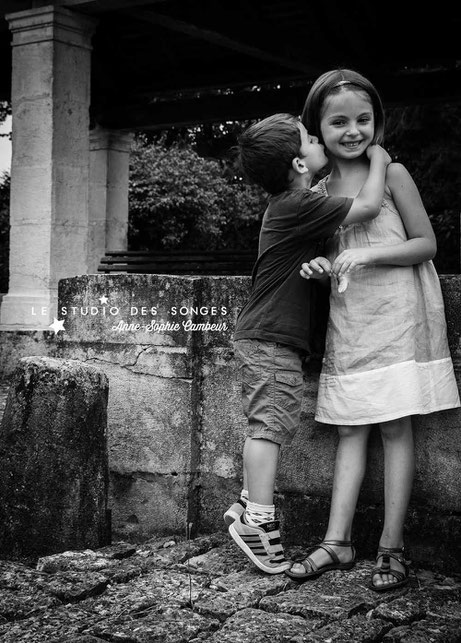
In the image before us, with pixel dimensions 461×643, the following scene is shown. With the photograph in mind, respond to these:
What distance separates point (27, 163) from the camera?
9.26 metres

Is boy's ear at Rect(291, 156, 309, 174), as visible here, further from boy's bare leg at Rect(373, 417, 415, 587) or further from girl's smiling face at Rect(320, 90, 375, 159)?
boy's bare leg at Rect(373, 417, 415, 587)

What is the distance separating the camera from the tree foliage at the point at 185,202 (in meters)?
22.8

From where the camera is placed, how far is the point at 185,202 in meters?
23.1

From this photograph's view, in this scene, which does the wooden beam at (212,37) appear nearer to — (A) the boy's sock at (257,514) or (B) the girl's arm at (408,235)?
(B) the girl's arm at (408,235)

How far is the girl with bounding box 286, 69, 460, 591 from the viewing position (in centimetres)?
304

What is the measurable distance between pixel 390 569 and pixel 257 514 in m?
0.46

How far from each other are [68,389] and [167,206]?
766 inches

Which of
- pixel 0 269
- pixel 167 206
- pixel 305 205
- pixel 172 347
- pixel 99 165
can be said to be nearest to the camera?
pixel 305 205

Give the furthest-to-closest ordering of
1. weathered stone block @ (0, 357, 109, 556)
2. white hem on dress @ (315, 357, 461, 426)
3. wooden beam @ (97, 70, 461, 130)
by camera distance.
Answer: wooden beam @ (97, 70, 461, 130), weathered stone block @ (0, 357, 109, 556), white hem on dress @ (315, 357, 461, 426)

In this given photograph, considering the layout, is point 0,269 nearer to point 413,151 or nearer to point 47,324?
point 413,151

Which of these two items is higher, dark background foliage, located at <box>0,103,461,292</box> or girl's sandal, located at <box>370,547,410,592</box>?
dark background foliage, located at <box>0,103,461,292</box>

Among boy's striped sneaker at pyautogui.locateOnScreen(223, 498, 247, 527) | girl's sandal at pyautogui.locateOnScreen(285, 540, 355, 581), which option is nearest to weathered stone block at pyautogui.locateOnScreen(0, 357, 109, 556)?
boy's striped sneaker at pyautogui.locateOnScreen(223, 498, 247, 527)

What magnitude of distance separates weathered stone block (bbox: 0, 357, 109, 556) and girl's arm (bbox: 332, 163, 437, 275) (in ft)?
3.75

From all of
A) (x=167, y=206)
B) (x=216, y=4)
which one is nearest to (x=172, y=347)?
(x=216, y=4)
